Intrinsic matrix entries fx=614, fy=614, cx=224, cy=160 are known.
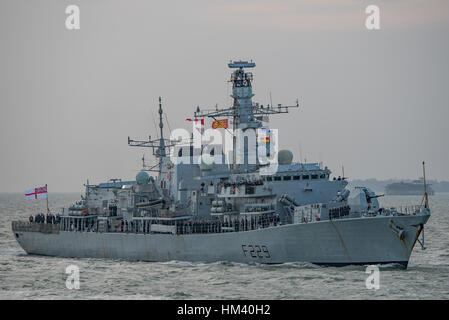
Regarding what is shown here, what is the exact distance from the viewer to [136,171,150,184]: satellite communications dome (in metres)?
45.1

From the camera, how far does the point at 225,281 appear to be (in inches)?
1185

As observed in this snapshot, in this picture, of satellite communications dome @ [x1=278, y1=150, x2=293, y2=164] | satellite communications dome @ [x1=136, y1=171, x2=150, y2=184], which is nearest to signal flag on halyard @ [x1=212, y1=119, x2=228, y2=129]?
satellite communications dome @ [x1=278, y1=150, x2=293, y2=164]

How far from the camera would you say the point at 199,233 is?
36969 millimetres

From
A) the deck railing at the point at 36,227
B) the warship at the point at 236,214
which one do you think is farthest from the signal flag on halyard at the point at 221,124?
the deck railing at the point at 36,227

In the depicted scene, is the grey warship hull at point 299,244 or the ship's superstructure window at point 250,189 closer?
the grey warship hull at point 299,244

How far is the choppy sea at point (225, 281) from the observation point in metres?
26.9

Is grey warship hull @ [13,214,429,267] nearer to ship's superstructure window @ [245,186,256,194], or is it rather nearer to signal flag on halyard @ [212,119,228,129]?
ship's superstructure window @ [245,186,256,194]

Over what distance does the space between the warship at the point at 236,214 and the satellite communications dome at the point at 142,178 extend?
79 mm

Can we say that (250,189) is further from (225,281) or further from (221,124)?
Answer: (225,281)

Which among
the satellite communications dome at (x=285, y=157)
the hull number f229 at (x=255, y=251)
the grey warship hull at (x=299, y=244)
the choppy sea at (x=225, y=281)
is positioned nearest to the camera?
the choppy sea at (x=225, y=281)

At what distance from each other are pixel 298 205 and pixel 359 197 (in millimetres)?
3656

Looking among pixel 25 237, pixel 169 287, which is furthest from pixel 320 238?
pixel 25 237

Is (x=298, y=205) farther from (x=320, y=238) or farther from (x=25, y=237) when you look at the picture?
(x=25, y=237)

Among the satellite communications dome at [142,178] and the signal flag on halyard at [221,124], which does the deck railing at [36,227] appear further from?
the signal flag on halyard at [221,124]
